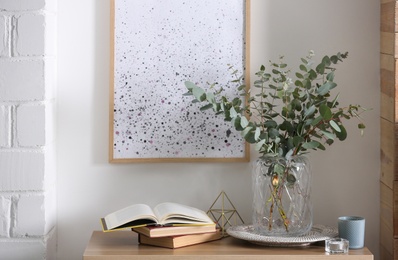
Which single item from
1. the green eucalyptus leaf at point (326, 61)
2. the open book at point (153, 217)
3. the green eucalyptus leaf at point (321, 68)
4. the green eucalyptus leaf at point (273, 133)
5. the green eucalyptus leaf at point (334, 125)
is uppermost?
the green eucalyptus leaf at point (326, 61)

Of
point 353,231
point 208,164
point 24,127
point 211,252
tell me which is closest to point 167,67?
point 208,164

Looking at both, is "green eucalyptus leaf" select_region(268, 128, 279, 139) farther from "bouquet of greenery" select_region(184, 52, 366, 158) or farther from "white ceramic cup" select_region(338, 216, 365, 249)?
"white ceramic cup" select_region(338, 216, 365, 249)

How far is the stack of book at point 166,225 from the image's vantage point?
213cm

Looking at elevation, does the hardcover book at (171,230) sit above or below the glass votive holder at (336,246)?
above

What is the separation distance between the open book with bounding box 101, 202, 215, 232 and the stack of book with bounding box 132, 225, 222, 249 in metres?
0.02

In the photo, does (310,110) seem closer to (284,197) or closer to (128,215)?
(284,197)

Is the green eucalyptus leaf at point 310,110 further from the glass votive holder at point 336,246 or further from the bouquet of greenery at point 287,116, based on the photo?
the glass votive holder at point 336,246

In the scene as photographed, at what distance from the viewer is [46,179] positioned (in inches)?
89.4

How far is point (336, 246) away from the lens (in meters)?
2.10

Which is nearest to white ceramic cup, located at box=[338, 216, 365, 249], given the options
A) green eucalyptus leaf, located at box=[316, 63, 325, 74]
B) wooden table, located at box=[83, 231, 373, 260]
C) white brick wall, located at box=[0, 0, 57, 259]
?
wooden table, located at box=[83, 231, 373, 260]

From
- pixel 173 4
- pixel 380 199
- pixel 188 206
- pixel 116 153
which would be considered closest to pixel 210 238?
pixel 188 206

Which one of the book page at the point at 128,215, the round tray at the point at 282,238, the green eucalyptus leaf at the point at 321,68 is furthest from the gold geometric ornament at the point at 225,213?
the green eucalyptus leaf at the point at 321,68

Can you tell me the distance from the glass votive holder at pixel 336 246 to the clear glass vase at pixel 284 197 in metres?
0.12

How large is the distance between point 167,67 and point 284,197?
1.79ft
